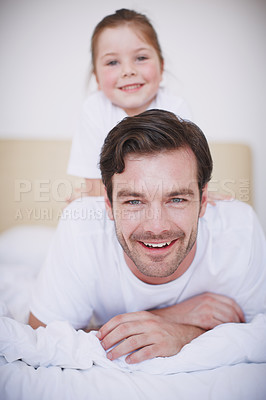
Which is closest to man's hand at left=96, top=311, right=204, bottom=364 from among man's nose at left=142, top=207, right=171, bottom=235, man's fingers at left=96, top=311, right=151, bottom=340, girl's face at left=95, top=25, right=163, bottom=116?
man's fingers at left=96, top=311, right=151, bottom=340

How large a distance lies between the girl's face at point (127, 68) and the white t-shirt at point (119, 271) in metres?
0.29

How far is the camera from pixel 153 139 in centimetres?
87

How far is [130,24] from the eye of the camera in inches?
40.4

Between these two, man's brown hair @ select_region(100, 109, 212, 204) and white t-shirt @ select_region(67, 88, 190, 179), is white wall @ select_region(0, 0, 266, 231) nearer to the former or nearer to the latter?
white t-shirt @ select_region(67, 88, 190, 179)

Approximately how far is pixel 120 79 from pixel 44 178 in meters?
0.69

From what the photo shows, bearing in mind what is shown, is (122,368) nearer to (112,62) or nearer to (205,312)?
(205,312)

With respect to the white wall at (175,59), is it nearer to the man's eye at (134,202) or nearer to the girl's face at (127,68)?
the girl's face at (127,68)

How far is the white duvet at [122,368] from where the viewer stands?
78 centimetres

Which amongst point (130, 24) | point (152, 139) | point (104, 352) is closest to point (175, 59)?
point (130, 24)

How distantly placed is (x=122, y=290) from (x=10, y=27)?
0.82 metres

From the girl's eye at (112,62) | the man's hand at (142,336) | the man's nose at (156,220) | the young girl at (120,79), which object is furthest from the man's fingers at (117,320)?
the girl's eye at (112,62)

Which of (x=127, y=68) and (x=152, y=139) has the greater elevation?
(x=127, y=68)

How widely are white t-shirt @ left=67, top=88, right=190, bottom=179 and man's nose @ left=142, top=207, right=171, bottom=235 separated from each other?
1.01 ft

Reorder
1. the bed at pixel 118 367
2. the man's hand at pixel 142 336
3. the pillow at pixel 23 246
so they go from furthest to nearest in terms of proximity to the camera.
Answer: the pillow at pixel 23 246 → the man's hand at pixel 142 336 → the bed at pixel 118 367
